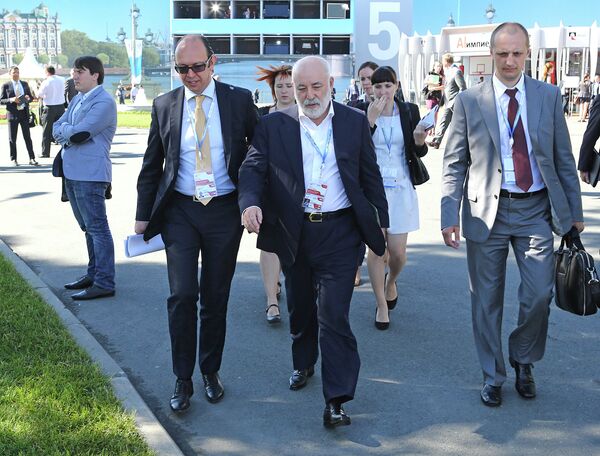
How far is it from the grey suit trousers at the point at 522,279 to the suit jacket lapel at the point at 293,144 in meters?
1.16

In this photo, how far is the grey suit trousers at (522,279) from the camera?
15.4ft

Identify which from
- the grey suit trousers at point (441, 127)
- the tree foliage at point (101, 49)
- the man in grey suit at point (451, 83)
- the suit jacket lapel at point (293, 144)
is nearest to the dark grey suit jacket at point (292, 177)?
the suit jacket lapel at point (293, 144)

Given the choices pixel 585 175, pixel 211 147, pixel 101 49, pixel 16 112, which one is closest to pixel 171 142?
pixel 211 147

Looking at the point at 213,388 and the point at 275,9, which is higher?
the point at 275,9

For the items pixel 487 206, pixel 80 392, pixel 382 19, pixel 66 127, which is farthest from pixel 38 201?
pixel 382 19

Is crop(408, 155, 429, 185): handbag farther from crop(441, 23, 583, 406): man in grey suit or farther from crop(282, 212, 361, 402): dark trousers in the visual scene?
crop(282, 212, 361, 402): dark trousers

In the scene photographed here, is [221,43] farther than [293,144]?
Yes

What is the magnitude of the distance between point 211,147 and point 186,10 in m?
84.1

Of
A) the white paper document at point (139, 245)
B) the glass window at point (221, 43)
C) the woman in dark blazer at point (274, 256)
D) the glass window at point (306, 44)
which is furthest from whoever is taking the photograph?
the glass window at point (306, 44)

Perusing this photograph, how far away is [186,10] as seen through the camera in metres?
85.3

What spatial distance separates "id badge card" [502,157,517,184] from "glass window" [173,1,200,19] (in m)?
83.5

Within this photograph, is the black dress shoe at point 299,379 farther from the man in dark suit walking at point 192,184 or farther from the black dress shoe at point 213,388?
the man in dark suit walking at point 192,184

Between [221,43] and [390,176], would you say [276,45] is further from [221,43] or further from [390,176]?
[390,176]

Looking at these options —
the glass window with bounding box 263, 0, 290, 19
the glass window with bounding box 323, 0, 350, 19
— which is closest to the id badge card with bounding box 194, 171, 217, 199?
the glass window with bounding box 323, 0, 350, 19
